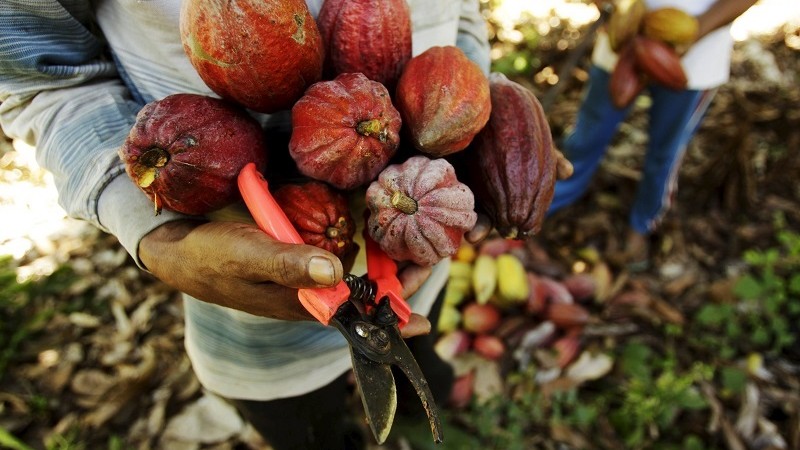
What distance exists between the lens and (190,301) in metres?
1.35

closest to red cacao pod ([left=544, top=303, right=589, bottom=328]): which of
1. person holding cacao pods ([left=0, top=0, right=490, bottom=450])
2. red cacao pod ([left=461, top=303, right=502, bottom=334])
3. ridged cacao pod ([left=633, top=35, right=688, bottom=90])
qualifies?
red cacao pod ([left=461, top=303, right=502, bottom=334])

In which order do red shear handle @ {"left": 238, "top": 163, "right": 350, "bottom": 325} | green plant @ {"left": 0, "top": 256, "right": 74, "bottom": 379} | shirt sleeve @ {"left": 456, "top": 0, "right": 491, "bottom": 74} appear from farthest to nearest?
1. green plant @ {"left": 0, "top": 256, "right": 74, "bottom": 379}
2. shirt sleeve @ {"left": 456, "top": 0, "right": 491, "bottom": 74}
3. red shear handle @ {"left": 238, "top": 163, "right": 350, "bottom": 325}

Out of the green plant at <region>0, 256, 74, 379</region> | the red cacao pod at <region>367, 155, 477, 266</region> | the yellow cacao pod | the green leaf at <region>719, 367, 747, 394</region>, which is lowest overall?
the green leaf at <region>719, 367, 747, 394</region>

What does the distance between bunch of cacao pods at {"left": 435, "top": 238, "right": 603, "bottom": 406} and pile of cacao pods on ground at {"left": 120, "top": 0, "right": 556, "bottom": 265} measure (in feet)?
5.46

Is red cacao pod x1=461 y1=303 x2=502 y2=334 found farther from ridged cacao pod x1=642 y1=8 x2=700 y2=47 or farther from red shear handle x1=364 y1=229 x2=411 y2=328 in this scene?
red shear handle x1=364 y1=229 x2=411 y2=328

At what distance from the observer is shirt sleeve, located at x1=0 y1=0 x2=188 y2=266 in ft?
3.31

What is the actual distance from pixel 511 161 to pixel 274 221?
495mm

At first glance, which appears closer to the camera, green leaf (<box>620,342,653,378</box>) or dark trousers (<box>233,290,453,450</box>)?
dark trousers (<box>233,290,453,450</box>)

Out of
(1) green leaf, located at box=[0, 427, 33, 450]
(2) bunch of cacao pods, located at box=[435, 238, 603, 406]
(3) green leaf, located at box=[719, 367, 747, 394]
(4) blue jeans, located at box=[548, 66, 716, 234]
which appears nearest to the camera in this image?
(1) green leaf, located at box=[0, 427, 33, 450]

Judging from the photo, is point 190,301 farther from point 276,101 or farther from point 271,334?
point 276,101

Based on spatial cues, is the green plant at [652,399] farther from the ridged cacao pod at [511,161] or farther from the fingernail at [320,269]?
the fingernail at [320,269]

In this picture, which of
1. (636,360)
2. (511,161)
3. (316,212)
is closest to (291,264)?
(316,212)

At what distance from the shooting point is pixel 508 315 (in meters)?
2.79

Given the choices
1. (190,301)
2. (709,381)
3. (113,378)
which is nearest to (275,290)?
(190,301)
